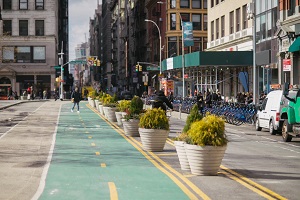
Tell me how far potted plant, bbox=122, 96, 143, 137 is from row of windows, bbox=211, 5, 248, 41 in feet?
105

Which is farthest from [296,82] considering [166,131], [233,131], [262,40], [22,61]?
[22,61]

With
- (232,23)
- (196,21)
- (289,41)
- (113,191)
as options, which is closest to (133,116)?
(113,191)

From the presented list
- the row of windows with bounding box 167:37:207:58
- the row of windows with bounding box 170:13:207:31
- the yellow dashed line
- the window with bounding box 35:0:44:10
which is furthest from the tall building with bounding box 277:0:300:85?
the window with bounding box 35:0:44:10

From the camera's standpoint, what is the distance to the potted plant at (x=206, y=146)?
14.0 metres

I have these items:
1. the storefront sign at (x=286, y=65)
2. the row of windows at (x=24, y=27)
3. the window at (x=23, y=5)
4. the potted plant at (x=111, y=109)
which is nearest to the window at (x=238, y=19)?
the storefront sign at (x=286, y=65)

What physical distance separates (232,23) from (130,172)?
153 feet

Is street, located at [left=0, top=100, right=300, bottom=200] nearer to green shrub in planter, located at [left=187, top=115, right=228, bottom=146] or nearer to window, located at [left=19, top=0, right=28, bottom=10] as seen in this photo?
green shrub in planter, located at [left=187, top=115, right=228, bottom=146]

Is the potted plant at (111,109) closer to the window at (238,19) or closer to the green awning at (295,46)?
the green awning at (295,46)

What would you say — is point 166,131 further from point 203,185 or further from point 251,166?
point 203,185

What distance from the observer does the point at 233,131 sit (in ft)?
103

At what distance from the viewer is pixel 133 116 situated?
25469mm

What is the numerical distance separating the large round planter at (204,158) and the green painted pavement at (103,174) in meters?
0.75

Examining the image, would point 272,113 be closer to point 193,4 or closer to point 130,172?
point 130,172

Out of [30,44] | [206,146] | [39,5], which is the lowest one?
[206,146]
